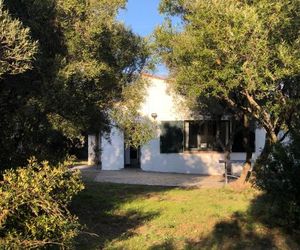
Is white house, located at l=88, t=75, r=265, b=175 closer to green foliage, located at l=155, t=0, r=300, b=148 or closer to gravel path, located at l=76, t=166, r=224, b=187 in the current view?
gravel path, located at l=76, t=166, r=224, b=187

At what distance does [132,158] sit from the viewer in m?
27.6

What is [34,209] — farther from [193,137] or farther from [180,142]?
[193,137]

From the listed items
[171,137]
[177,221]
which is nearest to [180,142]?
[171,137]

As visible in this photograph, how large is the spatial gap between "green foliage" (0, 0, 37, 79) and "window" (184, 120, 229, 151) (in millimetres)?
17554

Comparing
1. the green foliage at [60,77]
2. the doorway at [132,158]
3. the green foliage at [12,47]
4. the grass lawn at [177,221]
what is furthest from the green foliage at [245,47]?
the doorway at [132,158]

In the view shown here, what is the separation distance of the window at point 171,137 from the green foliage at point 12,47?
18178 millimetres

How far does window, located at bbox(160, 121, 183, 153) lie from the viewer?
79.2 feet

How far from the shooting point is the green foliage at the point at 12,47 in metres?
5.80

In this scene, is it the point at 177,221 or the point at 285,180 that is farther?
the point at 177,221

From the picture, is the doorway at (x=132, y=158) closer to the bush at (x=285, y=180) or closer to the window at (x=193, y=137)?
the window at (x=193, y=137)

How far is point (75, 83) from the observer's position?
8.56m

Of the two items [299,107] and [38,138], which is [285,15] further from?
[38,138]

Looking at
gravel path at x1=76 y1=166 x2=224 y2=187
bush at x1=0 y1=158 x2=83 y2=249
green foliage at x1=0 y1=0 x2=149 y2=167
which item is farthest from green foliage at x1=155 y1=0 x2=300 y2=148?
gravel path at x1=76 y1=166 x2=224 y2=187

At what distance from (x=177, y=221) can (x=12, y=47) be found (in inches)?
230
